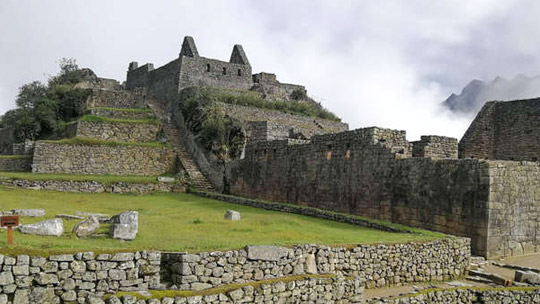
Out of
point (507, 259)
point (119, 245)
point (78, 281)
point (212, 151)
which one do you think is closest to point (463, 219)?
point (507, 259)

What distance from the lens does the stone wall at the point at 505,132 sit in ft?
76.5

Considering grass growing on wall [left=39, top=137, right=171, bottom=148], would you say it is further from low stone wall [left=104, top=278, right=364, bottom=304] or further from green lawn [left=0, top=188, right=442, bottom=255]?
low stone wall [left=104, top=278, right=364, bottom=304]

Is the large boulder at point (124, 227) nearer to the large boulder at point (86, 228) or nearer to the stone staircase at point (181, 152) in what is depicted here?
the large boulder at point (86, 228)

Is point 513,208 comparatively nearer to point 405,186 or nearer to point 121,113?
point 405,186

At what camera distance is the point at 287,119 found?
125 ft

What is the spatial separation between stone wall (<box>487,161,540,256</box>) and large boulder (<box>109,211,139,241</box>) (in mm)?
10578

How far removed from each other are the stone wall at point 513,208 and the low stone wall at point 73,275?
1080cm

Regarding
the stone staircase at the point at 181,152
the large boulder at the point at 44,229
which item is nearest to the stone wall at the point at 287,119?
the stone staircase at the point at 181,152

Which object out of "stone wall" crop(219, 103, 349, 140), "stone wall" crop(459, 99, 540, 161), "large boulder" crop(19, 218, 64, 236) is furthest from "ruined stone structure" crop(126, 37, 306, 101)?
"large boulder" crop(19, 218, 64, 236)

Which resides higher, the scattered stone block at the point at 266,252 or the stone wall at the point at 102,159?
the stone wall at the point at 102,159

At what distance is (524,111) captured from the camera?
23766 mm

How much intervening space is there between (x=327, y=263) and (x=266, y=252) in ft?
5.90

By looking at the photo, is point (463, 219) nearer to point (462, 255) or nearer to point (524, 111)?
point (462, 255)

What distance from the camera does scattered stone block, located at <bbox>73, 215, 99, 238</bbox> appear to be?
33.2ft
